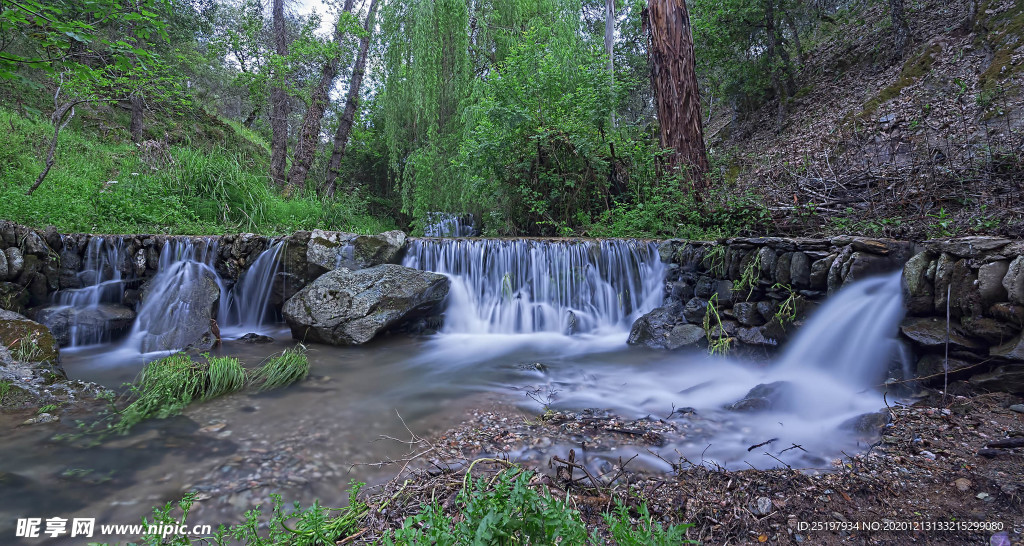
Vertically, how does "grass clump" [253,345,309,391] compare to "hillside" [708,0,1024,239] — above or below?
below

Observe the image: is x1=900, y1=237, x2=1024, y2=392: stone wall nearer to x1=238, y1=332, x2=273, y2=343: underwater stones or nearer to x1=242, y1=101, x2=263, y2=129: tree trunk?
x1=238, y1=332, x2=273, y2=343: underwater stones

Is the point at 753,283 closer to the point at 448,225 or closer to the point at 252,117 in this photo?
the point at 448,225

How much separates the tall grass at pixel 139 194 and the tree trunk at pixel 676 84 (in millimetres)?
6847

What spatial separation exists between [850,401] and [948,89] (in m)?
9.47

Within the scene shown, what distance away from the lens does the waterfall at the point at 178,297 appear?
5.29 meters

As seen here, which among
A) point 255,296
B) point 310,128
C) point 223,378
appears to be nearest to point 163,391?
point 223,378

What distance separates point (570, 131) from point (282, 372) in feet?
19.9

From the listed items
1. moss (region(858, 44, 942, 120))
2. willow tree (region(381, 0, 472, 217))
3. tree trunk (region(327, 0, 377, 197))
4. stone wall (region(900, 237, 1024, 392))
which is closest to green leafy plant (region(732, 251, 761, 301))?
stone wall (region(900, 237, 1024, 392))

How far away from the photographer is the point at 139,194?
7.93 meters

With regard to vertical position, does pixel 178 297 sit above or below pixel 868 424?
above

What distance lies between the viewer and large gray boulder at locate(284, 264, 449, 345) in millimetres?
5461

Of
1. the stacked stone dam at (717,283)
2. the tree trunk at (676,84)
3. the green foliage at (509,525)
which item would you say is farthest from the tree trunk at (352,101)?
the green foliage at (509,525)

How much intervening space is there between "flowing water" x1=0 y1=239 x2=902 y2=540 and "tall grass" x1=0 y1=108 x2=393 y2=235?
2.09 m

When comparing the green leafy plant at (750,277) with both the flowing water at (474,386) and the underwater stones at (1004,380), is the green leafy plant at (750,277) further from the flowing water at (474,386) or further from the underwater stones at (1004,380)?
the underwater stones at (1004,380)
